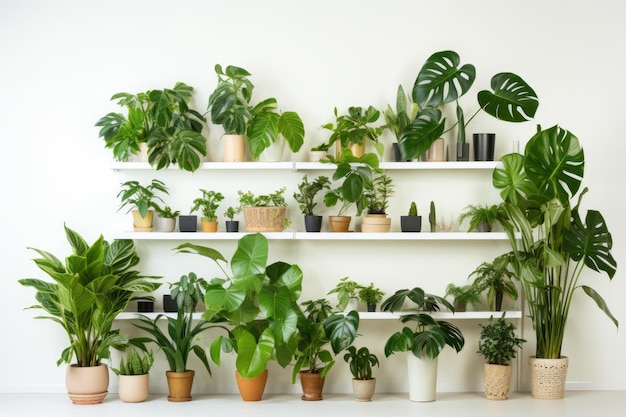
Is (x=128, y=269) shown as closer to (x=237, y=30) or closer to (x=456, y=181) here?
(x=237, y=30)

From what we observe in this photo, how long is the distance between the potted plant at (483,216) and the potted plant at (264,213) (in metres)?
1.29

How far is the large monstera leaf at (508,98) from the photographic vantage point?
5711 mm

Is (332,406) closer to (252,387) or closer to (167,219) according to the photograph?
(252,387)

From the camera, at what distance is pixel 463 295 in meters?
5.84

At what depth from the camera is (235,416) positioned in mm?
5195

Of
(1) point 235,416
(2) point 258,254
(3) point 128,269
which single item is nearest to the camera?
(1) point 235,416

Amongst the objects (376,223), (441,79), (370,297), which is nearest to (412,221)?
(376,223)

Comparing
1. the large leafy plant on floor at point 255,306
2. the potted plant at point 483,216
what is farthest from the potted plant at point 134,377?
the potted plant at point 483,216

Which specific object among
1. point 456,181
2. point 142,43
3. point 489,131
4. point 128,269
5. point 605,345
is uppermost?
point 142,43

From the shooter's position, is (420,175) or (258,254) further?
(420,175)

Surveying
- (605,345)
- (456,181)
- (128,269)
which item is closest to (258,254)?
(128,269)

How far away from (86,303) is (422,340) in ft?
7.38

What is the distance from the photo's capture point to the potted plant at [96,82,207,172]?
18.7 feet

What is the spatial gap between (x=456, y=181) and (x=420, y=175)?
0.87 ft
